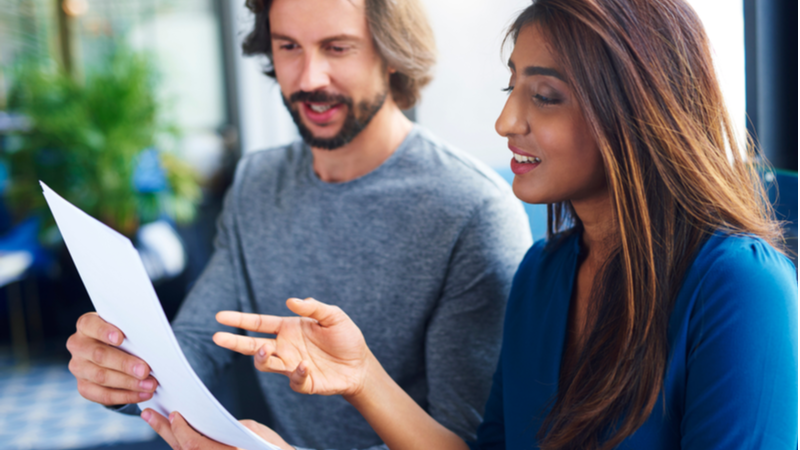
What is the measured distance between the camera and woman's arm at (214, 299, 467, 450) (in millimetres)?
749

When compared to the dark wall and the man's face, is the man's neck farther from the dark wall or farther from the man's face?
the dark wall

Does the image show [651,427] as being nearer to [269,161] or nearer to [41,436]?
[269,161]

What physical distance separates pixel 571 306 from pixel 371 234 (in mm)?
457

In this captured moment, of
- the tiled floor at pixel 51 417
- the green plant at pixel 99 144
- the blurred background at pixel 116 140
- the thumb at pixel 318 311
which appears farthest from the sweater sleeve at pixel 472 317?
the green plant at pixel 99 144

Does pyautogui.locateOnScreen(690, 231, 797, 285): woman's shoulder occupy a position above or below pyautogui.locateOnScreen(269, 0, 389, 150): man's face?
below

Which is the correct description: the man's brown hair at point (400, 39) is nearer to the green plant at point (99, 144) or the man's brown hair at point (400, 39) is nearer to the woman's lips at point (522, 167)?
the woman's lips at point (522, 167)

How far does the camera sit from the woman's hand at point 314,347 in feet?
2.49

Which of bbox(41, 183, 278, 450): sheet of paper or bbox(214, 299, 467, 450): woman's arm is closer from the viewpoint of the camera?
bbox(41, 183, 278, 450): sheet of paper

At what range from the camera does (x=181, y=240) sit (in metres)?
3.78

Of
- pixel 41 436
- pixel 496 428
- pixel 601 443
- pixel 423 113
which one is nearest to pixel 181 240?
pixel 41 436

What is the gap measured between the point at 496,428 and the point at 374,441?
315 mm

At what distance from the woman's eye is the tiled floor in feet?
7.18

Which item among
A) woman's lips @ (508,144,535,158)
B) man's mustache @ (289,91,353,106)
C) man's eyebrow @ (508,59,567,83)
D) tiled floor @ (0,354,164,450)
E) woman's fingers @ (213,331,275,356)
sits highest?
man's mustache @ (289,91,353,106)

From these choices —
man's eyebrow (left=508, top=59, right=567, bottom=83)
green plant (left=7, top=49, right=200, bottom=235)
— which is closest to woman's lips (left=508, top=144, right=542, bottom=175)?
man's eyebrow (left=508, top=59, right=567, bottom=83)
